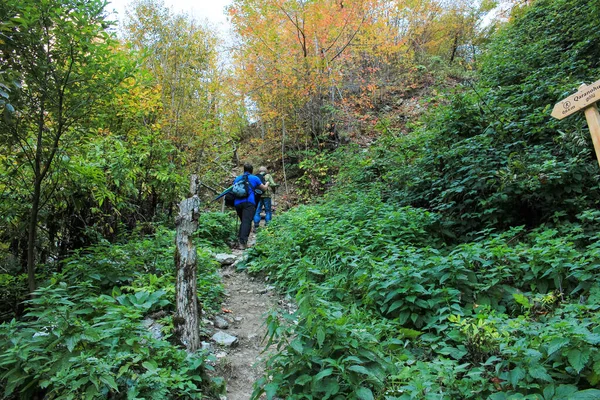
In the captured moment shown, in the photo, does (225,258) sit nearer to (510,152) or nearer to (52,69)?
(52,69)

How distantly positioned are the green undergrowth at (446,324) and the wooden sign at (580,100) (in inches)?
53.7

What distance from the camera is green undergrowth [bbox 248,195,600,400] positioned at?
2.13 m

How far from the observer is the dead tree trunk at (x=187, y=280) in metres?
3.22

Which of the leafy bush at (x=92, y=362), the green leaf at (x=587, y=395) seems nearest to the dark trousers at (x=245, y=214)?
the leafy bush at (x=92, y=362)

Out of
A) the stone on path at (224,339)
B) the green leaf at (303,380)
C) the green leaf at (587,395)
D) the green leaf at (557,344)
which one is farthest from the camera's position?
the stone on path at (224,339)

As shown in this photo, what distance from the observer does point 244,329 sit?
13.8 ft

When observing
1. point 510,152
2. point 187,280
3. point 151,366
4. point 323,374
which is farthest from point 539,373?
point 510,152

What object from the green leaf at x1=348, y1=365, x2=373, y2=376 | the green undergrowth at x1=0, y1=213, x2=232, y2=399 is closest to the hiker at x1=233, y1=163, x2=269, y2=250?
the green undergrowth at x1=0, y1=213, x2=232, y2=399

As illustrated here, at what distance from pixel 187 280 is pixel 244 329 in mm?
1179

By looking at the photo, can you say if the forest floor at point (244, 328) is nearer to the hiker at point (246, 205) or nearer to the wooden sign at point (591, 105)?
the hiker at point (246, 205)

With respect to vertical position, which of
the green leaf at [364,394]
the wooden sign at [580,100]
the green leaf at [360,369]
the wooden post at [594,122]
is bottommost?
the green leaf at [364,394]

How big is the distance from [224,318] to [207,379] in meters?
1.68

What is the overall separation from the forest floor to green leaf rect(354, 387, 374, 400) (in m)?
0.80

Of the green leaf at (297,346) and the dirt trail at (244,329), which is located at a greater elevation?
the green leaf at (297,346)
